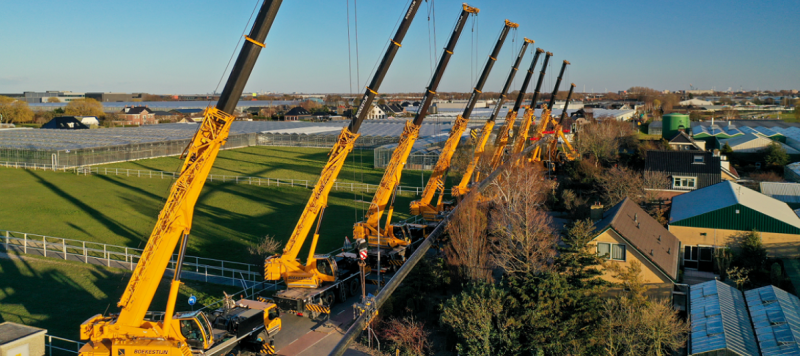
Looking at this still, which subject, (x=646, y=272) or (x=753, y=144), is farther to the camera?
(x=753, y=144)

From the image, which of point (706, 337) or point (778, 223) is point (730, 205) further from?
point (706, 337)

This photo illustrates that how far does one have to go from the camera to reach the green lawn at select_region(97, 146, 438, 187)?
55909 millimetres

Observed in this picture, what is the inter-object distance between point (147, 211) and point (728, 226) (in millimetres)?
35736

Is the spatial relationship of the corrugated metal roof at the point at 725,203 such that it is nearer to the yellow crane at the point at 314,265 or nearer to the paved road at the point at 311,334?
the yellow crane at the point at 314,265

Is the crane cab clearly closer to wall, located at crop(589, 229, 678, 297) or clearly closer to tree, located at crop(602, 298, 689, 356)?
tree, located at crop(602, 298, 689, 356)

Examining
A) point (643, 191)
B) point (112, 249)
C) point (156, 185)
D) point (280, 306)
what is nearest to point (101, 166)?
point (156, 185)

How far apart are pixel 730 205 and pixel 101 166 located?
199ft

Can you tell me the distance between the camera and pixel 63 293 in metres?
22.0

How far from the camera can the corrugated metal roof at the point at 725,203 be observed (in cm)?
2567

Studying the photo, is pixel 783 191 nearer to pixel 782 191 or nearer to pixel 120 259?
pixel 782 191

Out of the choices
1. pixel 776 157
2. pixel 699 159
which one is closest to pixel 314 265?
pixel 699 159

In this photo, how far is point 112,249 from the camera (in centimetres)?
2850

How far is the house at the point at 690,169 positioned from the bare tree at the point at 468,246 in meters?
20.9

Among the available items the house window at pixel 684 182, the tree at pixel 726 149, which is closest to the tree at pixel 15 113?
the house window at pixel 684 182
